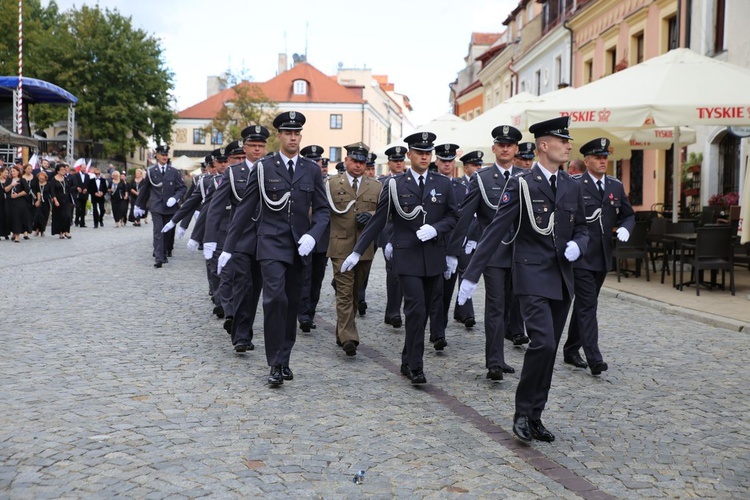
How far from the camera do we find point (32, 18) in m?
67.0

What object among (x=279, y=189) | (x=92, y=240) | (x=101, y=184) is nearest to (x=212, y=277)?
(x=279, y=189)

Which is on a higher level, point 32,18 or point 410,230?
point 32,18

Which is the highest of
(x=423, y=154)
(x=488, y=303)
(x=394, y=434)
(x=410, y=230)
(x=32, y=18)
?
(x=32, y=18)

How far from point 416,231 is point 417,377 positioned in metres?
1.20

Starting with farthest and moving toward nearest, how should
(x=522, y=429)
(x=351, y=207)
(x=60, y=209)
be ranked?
(x=60, y=209) < (x=351, y=207) < (x=522, y=429)

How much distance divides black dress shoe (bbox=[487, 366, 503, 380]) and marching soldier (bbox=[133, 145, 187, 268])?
1056 centimetres

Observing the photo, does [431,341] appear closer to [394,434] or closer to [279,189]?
[279,189]

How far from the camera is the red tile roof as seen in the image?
3378 inches

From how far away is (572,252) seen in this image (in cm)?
579

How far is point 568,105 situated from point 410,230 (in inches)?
278

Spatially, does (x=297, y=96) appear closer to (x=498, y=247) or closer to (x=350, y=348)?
(x=350, y=348)

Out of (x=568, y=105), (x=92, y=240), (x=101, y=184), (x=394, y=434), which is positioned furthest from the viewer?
(x=101, y=184)

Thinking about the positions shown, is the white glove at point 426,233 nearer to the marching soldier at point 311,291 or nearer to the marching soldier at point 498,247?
the marching soldier at point 498,247

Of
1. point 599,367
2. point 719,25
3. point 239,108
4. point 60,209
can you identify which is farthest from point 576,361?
point 239,108
